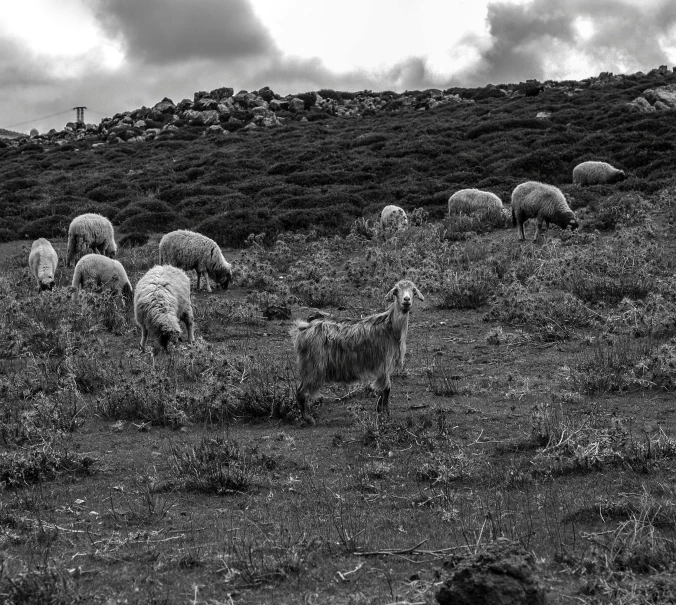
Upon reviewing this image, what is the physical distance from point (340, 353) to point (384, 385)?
0.61m

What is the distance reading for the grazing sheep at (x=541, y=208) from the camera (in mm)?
19172

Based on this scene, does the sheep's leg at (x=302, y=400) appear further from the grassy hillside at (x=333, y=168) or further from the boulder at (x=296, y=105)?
the boulder at (x=296, y=105)

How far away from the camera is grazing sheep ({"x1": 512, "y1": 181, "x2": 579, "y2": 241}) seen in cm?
1917

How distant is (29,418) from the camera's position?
782cm

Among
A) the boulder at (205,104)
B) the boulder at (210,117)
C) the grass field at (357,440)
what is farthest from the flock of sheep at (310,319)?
the boulder at (205,104)

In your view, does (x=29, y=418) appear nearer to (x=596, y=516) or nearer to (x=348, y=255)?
(x=596, y=516)

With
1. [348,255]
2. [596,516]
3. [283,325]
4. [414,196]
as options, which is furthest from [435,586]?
[414,196]

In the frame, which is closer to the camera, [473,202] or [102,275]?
[102,275]

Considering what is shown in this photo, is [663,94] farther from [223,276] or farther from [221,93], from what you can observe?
[221,93]

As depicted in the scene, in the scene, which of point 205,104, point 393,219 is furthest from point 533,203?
point 205,104

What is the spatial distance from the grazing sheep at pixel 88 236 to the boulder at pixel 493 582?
1753 cm

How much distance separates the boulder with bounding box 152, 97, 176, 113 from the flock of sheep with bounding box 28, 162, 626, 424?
54590mm

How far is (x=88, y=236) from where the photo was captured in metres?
19.7

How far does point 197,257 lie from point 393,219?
23.4 ft
